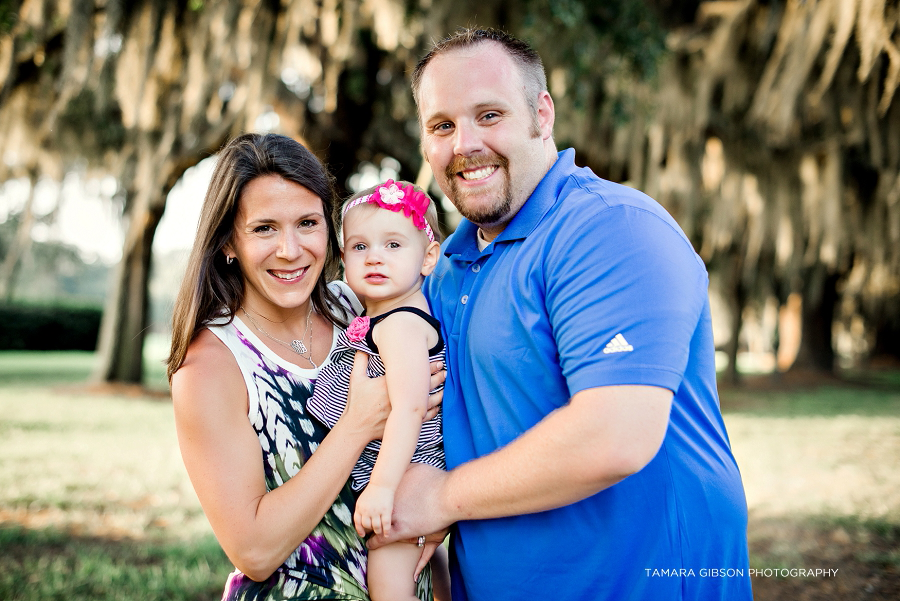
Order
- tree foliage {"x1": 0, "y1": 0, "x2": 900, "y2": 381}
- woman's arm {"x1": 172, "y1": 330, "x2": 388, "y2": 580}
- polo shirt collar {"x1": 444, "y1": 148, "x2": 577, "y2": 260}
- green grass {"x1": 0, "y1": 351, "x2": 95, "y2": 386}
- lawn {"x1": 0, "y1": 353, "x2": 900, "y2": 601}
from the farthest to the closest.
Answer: green grass {"x1": 0, "y1": 351, "x2": 95, "y2": 386}
tree foliage {"x1": 0, "y1": 0, "x2": 900, "y2": 381}
lawn {"x1": 0, "y1": 353, "x2": 900, "y2": 601}
polo shirt collar {"x1": 444, "y1": 148, "x2": 577, "y2": 260}
woman's arm {"x1": 172, "y1": 330, "x2": 388, "y2": 580}

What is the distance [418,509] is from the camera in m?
1.76

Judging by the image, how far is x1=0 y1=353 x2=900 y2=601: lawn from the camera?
371cm

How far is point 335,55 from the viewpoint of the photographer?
7.14 metres

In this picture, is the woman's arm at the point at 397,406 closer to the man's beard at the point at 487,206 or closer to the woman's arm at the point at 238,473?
the woman's arm at the point at 238,473

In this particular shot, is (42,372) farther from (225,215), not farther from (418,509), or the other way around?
(418,509)

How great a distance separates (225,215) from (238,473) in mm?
807

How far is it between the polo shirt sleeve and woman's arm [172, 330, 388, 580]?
756mm

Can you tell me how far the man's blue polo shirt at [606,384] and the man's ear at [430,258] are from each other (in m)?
0.48

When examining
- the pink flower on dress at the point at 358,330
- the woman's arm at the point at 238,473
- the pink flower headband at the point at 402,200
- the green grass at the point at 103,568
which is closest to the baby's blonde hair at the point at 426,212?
the pink flower headband at the point at 402,200

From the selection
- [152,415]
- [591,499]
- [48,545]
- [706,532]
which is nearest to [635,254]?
[591,499]

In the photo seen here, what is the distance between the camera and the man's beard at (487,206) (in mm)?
1896

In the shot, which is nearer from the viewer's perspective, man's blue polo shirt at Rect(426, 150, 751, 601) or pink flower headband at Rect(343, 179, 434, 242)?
man's blue polo shirt at Rect(426, 150, 751, 601)

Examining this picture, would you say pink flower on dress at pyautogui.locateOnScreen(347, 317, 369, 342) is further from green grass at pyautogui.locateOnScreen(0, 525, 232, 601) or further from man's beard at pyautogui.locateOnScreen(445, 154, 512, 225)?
green grass at pyautogui.locateOnScreen(0, 525, 232, 601)

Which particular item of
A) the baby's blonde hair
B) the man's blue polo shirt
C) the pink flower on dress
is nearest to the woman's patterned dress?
the pink flower on dress
